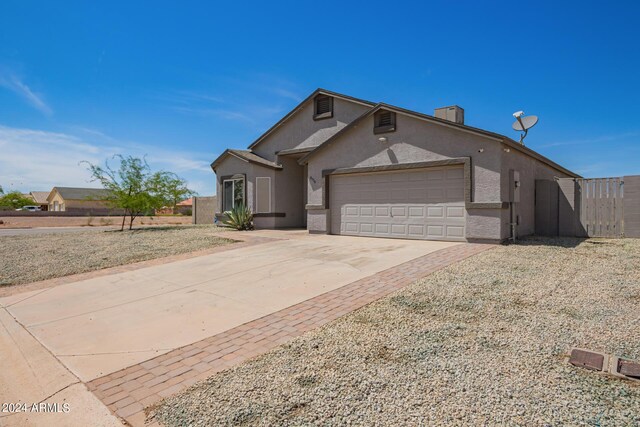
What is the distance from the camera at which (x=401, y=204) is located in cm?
1208

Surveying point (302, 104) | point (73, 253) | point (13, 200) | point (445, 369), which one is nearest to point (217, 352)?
point (445, 369)

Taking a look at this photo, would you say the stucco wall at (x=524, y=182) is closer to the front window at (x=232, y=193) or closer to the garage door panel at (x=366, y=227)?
the garage door panel at (x=366, y=227)

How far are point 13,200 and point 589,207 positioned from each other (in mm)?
95239

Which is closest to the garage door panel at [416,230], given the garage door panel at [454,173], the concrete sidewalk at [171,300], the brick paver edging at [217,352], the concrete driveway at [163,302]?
the garage door panel at [454,173]

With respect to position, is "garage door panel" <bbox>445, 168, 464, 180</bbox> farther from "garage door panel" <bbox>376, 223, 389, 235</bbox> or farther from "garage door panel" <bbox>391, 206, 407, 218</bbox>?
"garage door panel" <bbox>376, 223, 389, 235</bbox>

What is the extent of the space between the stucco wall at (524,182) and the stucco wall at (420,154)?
0.41 m

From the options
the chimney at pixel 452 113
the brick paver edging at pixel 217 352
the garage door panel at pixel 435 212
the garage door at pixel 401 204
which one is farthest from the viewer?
the chimney at pixel 452 113

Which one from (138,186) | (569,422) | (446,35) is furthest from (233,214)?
(569,422)

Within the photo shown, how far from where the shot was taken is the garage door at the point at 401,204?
36.5ft

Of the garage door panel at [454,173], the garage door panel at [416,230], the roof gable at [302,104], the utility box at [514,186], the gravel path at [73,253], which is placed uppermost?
the roof gable at [302,104]

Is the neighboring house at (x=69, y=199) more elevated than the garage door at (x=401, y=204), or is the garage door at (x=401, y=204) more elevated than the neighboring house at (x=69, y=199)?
the neighboring house at (x=69, y=199)

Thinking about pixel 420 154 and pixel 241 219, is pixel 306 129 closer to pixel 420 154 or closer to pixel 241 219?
pixel 241 219

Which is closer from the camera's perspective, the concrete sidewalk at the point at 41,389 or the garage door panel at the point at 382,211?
the concrete sidewalk at the point at 41,389

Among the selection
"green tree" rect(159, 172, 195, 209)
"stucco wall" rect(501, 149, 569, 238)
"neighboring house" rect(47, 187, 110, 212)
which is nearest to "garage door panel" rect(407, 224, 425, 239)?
"stucco wall" rect(501, 149, 569, 238)
